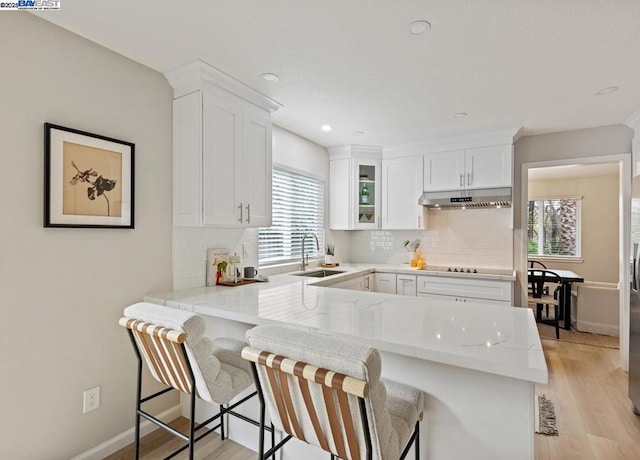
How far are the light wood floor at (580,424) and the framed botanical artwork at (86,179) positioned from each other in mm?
1422

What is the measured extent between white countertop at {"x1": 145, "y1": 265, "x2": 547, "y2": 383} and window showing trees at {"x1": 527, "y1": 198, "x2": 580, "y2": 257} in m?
6.39

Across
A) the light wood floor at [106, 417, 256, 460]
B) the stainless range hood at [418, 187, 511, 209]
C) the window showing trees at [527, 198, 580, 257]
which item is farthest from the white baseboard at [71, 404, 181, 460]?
the window showing trees at [527, 198, 580, 257]

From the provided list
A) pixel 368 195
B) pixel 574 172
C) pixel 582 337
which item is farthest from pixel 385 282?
pixel 574 172

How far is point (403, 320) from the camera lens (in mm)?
1579

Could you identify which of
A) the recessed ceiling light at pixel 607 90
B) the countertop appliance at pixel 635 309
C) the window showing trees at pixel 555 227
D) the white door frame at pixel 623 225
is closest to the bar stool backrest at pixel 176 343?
the countertop appliance at pixel 635 309

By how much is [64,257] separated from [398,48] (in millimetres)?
2206

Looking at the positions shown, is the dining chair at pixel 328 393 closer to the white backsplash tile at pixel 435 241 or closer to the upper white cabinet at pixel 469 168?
the white backsplash tile at pixel 435 241

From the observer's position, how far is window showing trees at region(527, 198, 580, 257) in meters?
6.77

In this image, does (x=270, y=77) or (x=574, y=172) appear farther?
(x=574, y=172)

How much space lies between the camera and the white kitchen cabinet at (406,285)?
12.5 feet

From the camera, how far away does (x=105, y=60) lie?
201 cm

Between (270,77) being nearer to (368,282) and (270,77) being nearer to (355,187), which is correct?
(355,187)

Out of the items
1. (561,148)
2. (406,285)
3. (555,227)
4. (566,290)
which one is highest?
(561,148)

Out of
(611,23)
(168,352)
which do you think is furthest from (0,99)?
(611,23)
